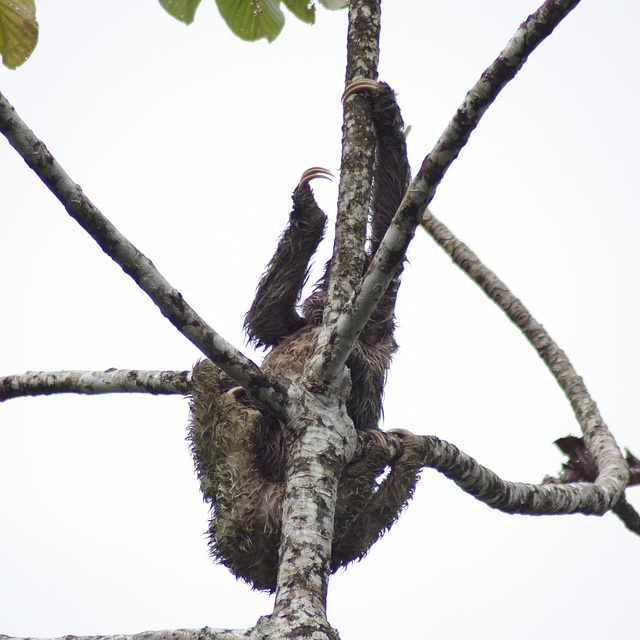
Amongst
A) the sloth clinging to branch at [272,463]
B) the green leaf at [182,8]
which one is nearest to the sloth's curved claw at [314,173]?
the sloth clinging to branch at [272,463]

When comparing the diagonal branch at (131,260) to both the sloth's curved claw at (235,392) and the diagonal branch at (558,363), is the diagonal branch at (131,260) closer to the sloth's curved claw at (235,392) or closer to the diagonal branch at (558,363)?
the sloth's curved claw at (235,392)

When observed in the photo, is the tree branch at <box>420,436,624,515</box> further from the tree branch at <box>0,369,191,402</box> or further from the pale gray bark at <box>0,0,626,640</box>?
the tree branch at <box>0,369,191,402</box>

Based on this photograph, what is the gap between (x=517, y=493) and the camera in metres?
3.58

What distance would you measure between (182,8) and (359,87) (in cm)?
166

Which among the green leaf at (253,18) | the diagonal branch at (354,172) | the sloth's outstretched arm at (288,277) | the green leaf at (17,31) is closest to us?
the green leaf at (17,31)

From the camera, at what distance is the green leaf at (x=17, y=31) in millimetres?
2924

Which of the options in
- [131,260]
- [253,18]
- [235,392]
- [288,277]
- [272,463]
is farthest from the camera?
[288,277]

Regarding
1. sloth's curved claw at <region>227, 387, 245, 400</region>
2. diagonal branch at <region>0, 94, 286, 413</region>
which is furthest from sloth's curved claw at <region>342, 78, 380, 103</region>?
diagonal branch at <region>0, 94, 286, 413</region>

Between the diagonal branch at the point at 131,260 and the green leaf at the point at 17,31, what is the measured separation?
0.98m

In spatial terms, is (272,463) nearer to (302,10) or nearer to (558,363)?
(558,363)

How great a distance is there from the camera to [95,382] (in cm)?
392

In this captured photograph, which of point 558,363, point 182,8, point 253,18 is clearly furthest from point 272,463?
point 182,8

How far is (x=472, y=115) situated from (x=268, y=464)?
246 cm

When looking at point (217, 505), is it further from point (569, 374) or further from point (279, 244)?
point (569, 374)
